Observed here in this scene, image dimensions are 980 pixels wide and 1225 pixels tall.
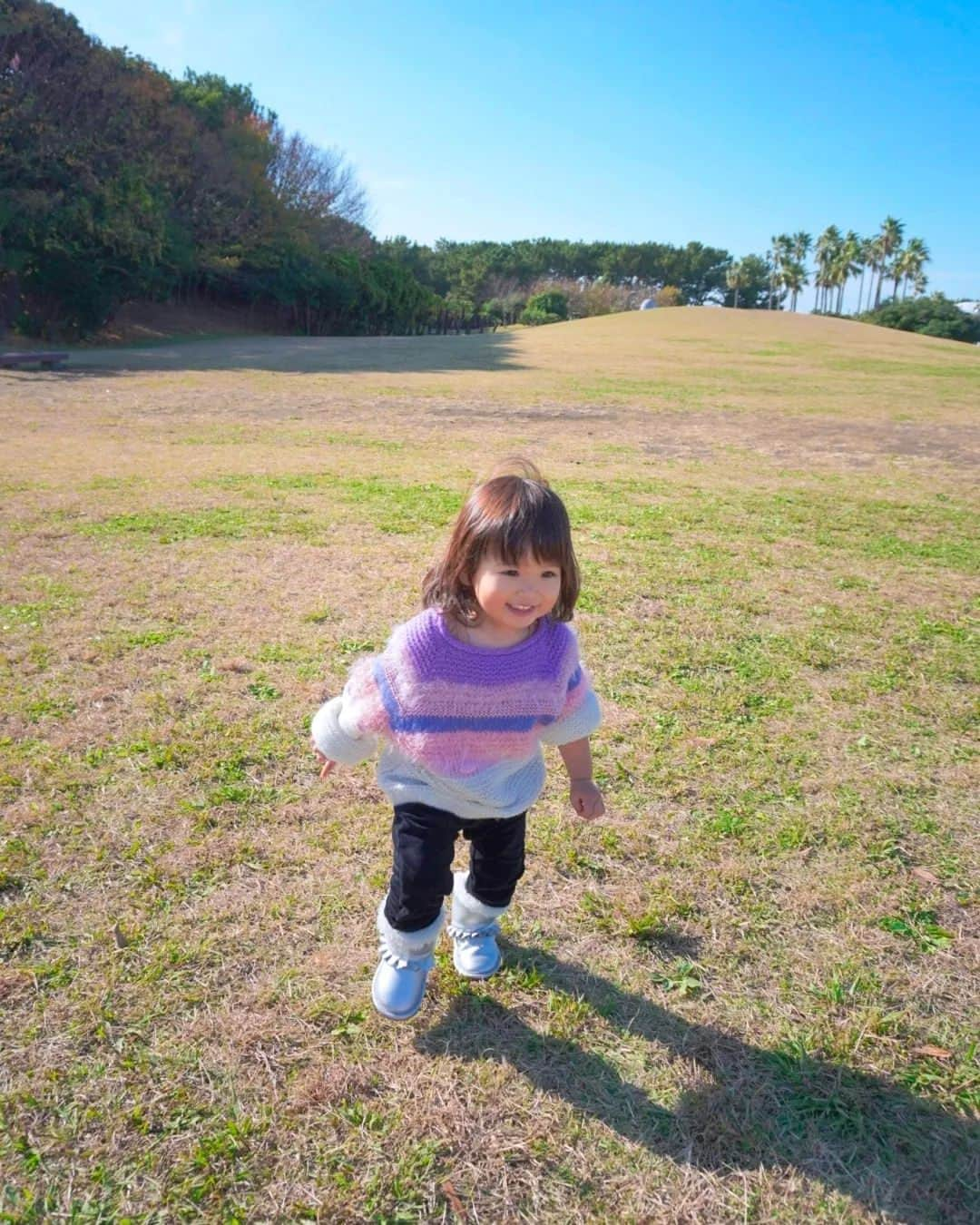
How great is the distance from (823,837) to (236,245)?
32.8m

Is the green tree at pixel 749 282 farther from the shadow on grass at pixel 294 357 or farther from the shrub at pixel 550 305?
the shadow on grass at pixel 294 357

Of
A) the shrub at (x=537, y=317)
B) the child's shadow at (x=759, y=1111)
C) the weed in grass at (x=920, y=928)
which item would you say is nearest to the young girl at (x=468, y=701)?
the child's shadow at (x=759, y=1111)

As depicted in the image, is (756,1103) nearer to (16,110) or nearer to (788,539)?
(788,539)

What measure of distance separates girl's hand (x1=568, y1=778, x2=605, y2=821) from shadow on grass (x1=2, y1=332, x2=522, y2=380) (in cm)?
1685

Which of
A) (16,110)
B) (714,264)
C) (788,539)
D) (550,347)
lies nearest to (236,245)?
(16,110)

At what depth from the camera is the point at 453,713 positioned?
1.79 metres

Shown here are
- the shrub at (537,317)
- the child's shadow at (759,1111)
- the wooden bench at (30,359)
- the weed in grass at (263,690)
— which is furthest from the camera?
the shrub at (537,317)

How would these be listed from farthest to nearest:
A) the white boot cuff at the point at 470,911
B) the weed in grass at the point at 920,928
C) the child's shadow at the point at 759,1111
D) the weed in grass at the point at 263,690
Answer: the weed in grass at the point at 263,690, the weed in grass at the point at 920,928, the white boot cuff at the point at 470,911, the child's shadow at the point at 759,1111

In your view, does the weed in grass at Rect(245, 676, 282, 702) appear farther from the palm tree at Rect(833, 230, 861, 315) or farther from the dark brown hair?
the palm tree at Rect(833, 230, 861, 315)

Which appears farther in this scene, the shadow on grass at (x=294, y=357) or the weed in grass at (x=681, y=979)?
the shadow on grass at (x=294, y=357)

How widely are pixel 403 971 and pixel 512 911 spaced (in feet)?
1.60

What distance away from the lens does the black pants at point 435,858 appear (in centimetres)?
183

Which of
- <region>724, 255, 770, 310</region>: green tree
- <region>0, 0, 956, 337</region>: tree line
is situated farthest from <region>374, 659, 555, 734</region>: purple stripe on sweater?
<region>724, 255, 770, 310</region>: green tree

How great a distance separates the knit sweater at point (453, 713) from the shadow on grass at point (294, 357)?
16.7 meters
